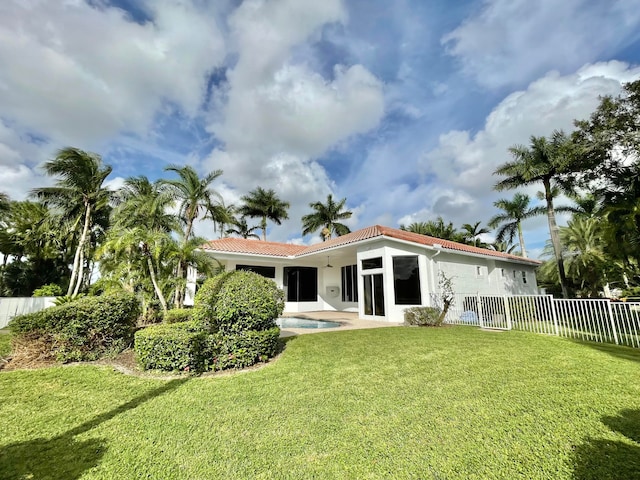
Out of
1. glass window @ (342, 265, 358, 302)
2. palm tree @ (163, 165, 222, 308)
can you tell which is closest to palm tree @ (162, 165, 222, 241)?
palm tree @ (163, 165, 222, 308)

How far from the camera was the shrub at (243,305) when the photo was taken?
6.64 metres

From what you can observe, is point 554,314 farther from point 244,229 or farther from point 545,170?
point 244,229

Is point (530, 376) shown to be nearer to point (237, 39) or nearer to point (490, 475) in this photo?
point (490, 475)

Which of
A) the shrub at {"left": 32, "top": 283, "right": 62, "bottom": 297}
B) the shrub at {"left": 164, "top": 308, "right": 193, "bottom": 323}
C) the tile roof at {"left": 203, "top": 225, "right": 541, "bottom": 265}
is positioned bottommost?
the shrub at {"left": 164, "top": 308, "right": 193, "bottom": 323}

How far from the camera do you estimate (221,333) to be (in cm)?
661

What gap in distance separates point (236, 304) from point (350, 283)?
15.5m

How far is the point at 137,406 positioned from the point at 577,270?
121 ft

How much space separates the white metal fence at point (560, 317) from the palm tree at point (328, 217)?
76.7ft

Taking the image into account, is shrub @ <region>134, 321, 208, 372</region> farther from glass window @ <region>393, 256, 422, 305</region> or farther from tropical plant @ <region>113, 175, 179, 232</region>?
glass window @ <region>393, 256, 422, 305</region>

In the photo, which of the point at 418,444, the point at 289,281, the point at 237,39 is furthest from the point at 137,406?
the point at 289,281

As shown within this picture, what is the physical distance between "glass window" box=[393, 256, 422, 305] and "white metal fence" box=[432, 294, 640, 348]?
202 centimetres

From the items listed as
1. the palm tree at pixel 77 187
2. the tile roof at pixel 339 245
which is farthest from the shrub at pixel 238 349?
the palm tree at pixel 77 187

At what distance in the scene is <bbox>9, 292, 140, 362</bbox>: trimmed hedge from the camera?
6961mm

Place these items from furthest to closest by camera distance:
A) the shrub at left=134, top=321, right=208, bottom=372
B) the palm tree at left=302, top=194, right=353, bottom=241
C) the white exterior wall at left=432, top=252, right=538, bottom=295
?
1. the palm tree at left=302, top=194, right=353, bottom=241
2. the white exterior wall at left=432, top=252, right=538, bottom=295
3. the shrub at left=134, top=321, right=208, bottom=372
